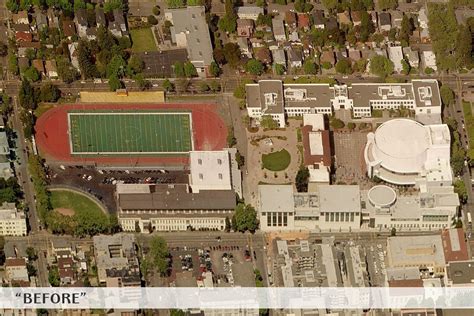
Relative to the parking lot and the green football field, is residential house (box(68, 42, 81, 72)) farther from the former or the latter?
the parking lot

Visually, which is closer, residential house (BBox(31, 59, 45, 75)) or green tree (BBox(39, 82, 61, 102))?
green tree (BBox(39, 82, 61, 102))

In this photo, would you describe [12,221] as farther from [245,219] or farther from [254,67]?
[254,67]

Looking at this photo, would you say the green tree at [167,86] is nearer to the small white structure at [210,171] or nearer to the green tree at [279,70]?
the green tree at [279,70]

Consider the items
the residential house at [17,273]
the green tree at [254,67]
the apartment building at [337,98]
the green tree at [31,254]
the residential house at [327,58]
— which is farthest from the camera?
the residential house at [327,58]

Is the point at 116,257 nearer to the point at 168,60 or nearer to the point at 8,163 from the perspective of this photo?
the point at 8,163

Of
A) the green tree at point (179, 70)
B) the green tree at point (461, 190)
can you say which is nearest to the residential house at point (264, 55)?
the green tree at point (179, 70)

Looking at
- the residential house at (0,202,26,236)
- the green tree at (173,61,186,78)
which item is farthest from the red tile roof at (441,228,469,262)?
the residential house at (0,202,26,236)
